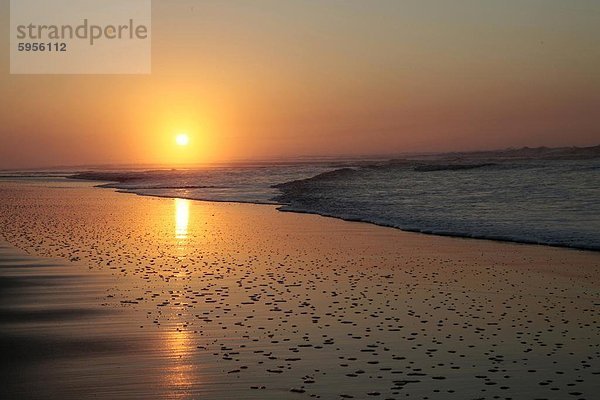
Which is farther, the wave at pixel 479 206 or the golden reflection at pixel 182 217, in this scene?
the golden reflection at pixel 182 217

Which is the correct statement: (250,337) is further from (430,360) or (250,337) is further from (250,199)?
(250,199)

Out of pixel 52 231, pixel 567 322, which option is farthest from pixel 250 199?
pixel 567 322

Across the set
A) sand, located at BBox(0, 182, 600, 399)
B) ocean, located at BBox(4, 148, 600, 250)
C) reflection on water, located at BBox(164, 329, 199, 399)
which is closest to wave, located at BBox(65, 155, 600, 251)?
ocean, located at BBox(4, 148, 600, 250)

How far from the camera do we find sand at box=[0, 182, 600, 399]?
777 cm

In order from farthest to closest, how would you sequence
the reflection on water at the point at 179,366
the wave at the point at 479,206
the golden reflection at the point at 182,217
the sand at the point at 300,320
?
the golden reflection at the point at 182,217, the wave at the point at 479,206, the sand at the point at 300,320, the reflection on water at the point at 179,366

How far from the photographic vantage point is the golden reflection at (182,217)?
2343 centimetres

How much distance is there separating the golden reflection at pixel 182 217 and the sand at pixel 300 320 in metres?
2.69

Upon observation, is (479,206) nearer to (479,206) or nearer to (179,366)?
(479,206)

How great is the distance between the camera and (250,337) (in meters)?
9.62

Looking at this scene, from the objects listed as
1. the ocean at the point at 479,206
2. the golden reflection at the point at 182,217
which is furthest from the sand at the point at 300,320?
the golden reflection at the point at 182,217

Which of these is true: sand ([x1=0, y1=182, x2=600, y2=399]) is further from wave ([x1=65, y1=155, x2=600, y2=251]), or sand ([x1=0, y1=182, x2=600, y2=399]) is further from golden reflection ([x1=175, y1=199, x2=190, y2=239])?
golden reflection ([x1=175, y1=199, x2=190, y2=239])

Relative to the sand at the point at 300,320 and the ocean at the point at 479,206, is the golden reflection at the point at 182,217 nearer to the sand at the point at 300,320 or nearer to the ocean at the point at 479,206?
the sand at the point at 300,320

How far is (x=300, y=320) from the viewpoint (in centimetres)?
1062

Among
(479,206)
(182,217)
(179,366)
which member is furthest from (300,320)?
(479,206)
